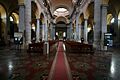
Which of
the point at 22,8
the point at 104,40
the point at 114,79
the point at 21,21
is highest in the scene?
the point at 22,8

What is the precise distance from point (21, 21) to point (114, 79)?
49.9 ft

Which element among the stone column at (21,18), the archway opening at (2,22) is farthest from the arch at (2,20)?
the stone column at (21,18)

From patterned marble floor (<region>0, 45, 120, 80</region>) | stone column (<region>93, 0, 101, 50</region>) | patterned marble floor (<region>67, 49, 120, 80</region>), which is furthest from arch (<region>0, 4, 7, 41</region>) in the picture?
patterned marble floor (<region>67, 49, 120, 80</region>)

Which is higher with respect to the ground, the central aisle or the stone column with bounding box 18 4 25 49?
the stone column with bounding box 18 4 25 49

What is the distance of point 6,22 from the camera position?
28.3m

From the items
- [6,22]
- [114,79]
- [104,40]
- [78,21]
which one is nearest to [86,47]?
[104,40]

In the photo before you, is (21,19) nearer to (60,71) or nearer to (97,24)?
(97,24)

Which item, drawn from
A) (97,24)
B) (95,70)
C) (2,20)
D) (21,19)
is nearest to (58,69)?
(95,70)

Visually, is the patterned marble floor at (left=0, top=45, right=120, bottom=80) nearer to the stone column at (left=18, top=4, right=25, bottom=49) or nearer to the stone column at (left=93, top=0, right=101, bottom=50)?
the stone column at (left=18, top=4, right=25, bottom=49)

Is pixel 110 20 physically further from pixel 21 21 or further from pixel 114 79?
pixel 114 79

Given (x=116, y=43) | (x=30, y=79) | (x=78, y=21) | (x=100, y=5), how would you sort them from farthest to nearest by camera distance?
(x=78, y=21) < (x=116, y=43) < (x=100, y=5) < (x=30, y=79)

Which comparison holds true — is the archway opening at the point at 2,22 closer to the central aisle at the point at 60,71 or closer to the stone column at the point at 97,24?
the stone column at the point at 97,24

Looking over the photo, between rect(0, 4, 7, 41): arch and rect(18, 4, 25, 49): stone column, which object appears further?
rect(0, 4, 7, 41): arch

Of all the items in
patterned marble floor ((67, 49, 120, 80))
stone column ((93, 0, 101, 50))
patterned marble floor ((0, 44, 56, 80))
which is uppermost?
stone column ((93, 0, 101, 50))
